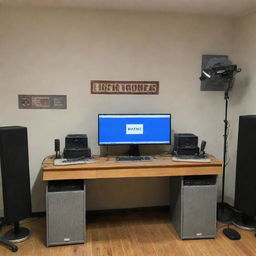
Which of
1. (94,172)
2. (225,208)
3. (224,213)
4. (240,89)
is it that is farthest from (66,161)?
(240,89)

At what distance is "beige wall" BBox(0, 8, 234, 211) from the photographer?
303cm

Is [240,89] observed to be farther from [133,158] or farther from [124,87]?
[133,158]

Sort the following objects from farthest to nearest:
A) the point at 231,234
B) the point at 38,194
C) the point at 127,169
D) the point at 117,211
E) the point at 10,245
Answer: the point at 117,211 < the point at 38,194 < the point at 231,234 < the point at 127,169 < the point at 10,245

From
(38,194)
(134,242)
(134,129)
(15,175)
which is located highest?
(134,129)

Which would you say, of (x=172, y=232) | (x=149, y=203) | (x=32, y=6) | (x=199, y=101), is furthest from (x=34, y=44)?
(x=172, y=232)

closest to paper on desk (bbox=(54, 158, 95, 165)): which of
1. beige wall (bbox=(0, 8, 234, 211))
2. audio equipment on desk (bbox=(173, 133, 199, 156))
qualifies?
beige wall (bbox=(0, 8, 234, 211))

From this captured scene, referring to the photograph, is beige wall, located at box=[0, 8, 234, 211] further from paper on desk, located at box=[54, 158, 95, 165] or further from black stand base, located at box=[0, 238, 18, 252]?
black stand base, located at box=[0, 238, 18, 252]

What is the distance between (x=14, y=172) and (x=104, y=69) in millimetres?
1446

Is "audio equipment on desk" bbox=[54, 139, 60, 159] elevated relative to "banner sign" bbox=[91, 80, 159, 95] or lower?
lower

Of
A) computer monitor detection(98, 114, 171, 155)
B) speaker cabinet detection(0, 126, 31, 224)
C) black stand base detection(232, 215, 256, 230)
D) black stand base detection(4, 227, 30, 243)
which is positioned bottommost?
black stand base detection(4, 227, 30, 243)

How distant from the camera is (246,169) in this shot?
114 inches

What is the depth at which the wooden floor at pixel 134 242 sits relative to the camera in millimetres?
2615

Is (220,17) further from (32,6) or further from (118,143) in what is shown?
(32,6)

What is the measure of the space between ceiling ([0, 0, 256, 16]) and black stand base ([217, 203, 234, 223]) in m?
2.25
